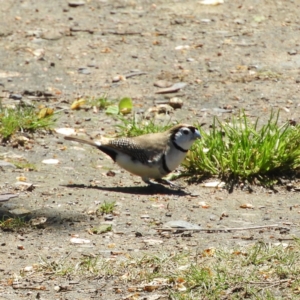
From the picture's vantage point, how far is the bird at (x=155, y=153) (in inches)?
269

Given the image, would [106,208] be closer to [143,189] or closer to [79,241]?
[79,241]

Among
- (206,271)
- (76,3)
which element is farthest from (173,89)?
(206,271)

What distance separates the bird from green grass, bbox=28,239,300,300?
5.80 ft

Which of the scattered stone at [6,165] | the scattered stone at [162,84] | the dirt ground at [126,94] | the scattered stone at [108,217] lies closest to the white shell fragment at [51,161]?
the dirt ground at [126,94]

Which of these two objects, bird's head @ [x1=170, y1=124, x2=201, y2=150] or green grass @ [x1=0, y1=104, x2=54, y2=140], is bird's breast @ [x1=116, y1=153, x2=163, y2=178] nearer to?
bird's head @ [x1=170, y1=124, x2=201, y2=150]

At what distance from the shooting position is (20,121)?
7848mm

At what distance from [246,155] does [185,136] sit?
0.53 metres

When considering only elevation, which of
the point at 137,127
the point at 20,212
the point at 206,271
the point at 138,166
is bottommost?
the point at 137,127

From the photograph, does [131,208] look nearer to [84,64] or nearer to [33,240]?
[33,240]

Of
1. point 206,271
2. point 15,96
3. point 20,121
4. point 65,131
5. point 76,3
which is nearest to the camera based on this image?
point 206,271

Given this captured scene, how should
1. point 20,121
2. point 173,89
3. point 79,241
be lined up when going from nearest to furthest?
point 79,241
point 20,121
point 173,89

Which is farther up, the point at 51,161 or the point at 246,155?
the point at 246,155

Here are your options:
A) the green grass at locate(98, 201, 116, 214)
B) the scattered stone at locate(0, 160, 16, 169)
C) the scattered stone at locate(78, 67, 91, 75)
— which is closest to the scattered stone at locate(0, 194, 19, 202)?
the green grass at locate(98, 201, 116, 214)

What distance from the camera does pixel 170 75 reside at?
945 cm
